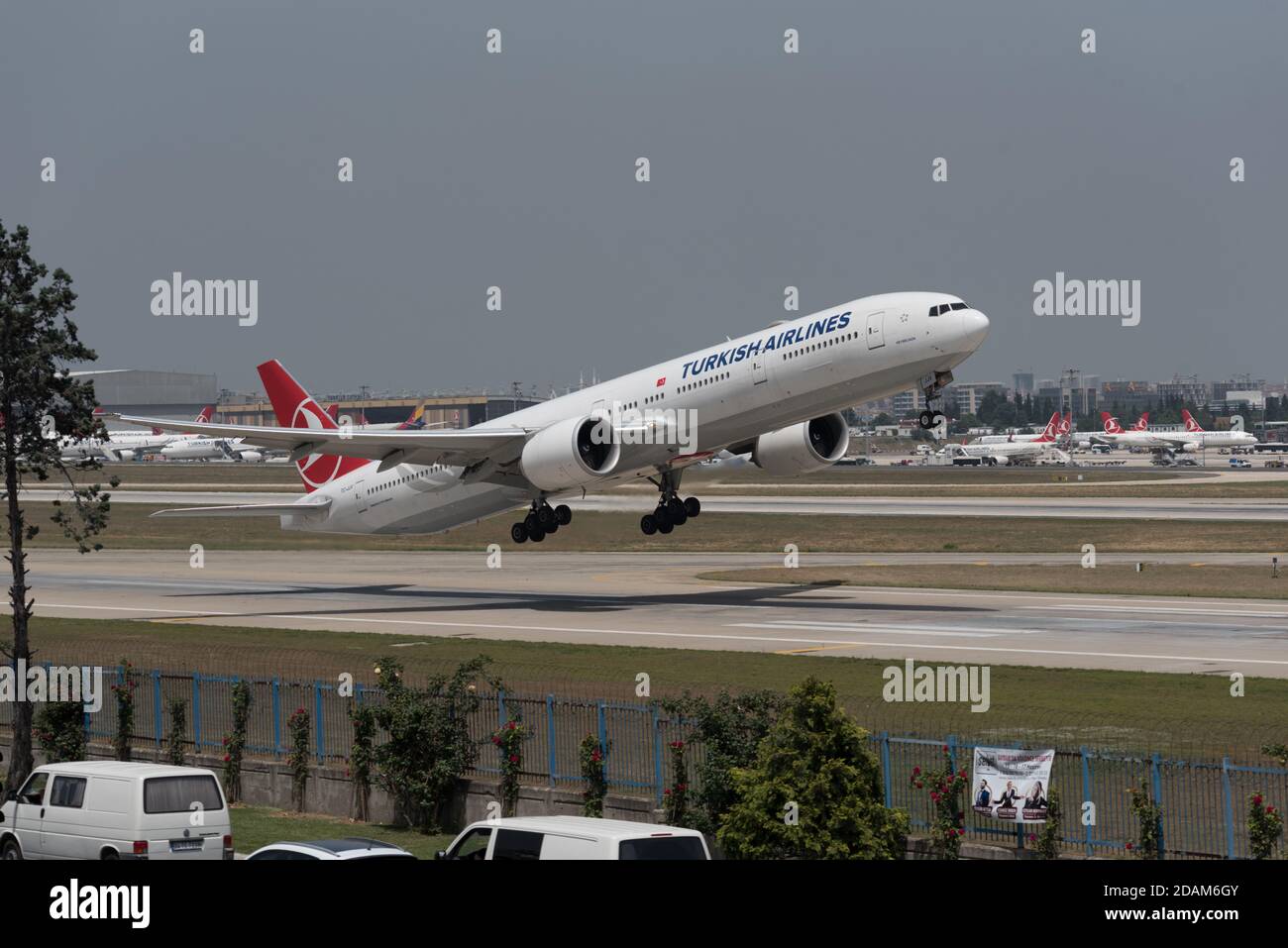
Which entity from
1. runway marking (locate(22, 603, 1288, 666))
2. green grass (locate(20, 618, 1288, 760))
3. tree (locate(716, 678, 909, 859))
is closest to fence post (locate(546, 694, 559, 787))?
green grass (locate(20, 618, 1288, 760))

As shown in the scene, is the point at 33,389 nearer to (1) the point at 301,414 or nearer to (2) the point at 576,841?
(2) the point at 576,841

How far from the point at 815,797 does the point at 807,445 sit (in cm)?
4026

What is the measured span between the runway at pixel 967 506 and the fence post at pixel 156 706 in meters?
56.2

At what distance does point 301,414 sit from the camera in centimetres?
7512

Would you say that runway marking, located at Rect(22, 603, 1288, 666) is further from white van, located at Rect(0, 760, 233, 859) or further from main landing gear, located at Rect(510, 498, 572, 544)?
white van, located at Rect(0, 760, 233, 859)

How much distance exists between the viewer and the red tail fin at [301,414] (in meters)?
74.6

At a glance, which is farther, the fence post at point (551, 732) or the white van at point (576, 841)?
the fence post at point (551, 732)

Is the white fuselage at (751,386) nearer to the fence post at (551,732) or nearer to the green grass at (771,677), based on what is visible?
the green grass at (771,677)

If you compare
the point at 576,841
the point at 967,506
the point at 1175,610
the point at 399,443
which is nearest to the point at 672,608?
the point at 399,443

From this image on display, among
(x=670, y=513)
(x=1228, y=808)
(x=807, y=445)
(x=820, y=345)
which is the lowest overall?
(x=1228, y=808)

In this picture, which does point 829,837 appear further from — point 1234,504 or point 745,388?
point 1234,504

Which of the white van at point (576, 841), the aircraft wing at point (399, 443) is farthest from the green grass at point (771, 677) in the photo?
the white van at point (576, 841)

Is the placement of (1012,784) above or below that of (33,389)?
below

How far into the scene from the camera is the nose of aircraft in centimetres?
5138
